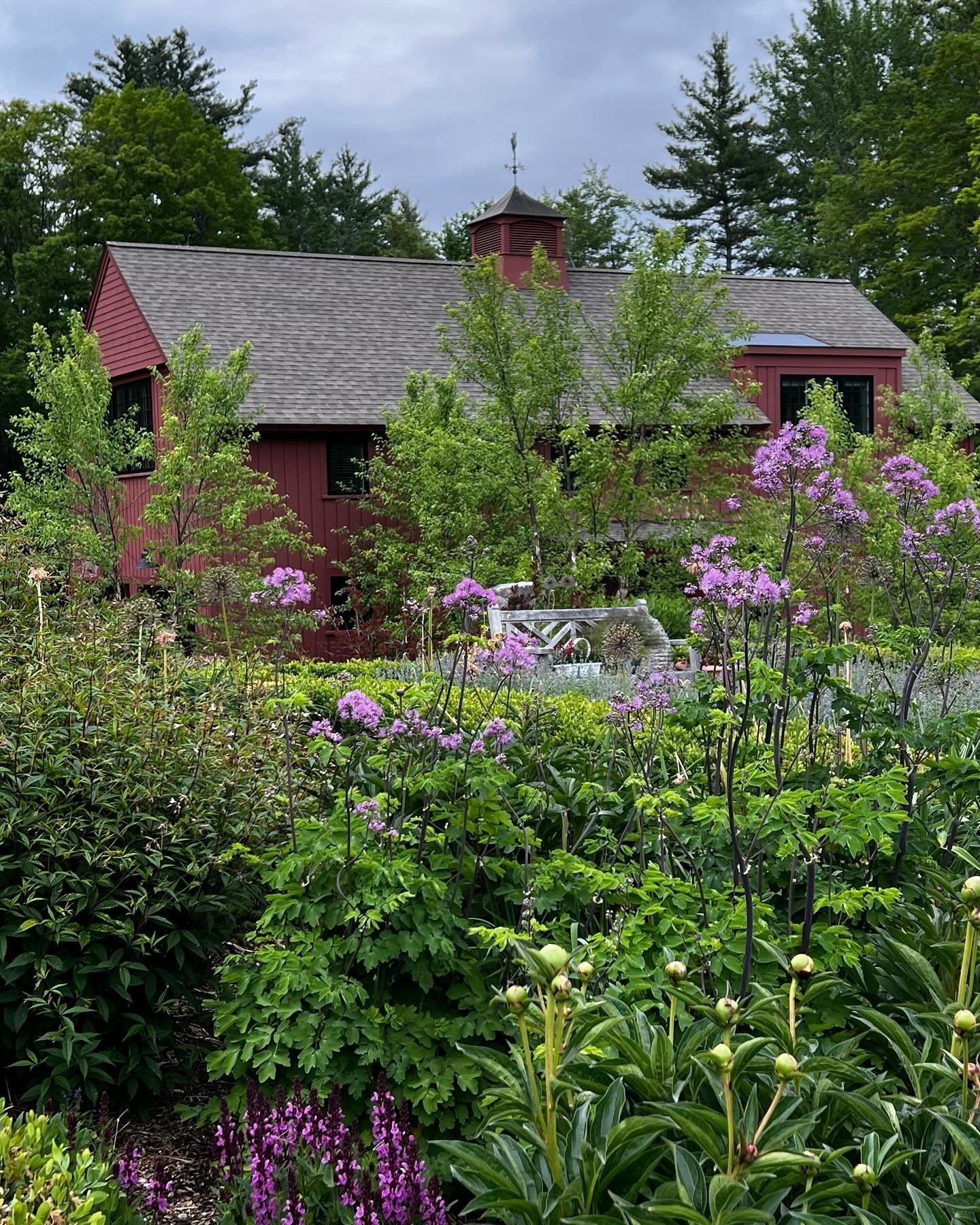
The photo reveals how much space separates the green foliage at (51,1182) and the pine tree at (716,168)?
41324 mm

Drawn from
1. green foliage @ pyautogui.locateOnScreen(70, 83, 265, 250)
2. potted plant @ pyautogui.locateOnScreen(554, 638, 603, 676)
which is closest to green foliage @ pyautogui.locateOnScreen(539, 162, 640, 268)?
green foliage @ pyautogui.locateOnScreen(70, 83, 265, 250)

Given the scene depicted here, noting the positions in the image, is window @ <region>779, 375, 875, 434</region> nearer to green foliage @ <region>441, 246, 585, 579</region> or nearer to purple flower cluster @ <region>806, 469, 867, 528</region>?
green foliage @ <region>441, 246, 585, 579</region>

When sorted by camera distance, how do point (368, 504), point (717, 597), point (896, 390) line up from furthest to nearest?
point (896, 390) → point (368, 504) → point (717, 597)

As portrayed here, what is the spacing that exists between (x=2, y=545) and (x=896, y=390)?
21334 millimetres

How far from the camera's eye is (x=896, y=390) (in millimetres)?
23906

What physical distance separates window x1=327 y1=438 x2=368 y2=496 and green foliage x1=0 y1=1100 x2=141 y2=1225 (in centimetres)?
1667

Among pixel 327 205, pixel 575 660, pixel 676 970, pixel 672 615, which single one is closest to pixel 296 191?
pixel 327 205

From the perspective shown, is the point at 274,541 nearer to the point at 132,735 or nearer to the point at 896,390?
the point at 132,735

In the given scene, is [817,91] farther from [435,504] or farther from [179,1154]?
[179,1154]

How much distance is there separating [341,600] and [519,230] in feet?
29.4

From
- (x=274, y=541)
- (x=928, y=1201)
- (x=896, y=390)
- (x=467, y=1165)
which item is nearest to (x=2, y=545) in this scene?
(x=467, y=1165)

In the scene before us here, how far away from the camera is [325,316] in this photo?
21531 millimetres

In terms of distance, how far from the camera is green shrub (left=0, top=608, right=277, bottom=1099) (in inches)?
149

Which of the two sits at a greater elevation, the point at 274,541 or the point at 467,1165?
the point at 274,541
